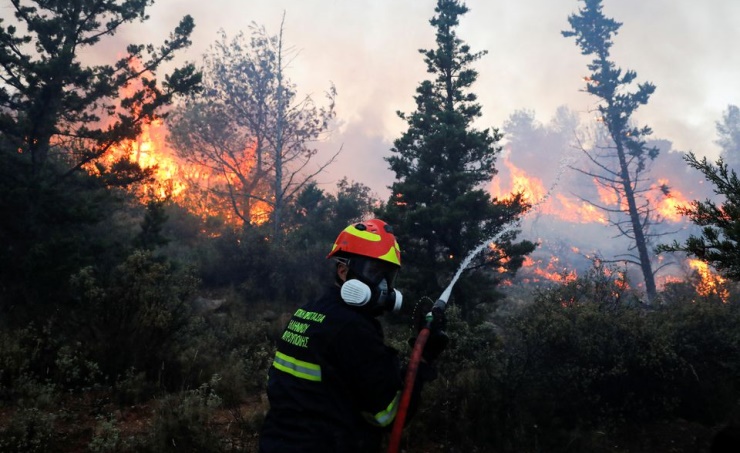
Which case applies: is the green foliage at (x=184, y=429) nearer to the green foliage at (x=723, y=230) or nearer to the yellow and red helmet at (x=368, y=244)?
the yellow and red helmet at (x=368, y=244)

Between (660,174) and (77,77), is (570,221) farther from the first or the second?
(77,77)

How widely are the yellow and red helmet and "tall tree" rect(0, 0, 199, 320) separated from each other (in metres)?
8.77

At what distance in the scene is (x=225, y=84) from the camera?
79.2 ft

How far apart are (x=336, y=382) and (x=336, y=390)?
57 mm

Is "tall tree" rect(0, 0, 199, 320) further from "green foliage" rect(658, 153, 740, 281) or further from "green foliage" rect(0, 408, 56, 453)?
"green foliage" rect(658, 153, 740, 281)

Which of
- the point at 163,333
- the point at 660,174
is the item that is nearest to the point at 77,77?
the point at 163,333

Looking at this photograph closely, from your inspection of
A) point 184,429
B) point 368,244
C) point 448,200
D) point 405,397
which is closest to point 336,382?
point 405,397

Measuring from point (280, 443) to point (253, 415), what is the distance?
4246mm

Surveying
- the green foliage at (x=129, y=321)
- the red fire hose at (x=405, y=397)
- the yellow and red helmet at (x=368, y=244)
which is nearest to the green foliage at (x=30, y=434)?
the green foliage at (x=129, y=321)

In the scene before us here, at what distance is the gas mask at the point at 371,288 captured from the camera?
2.45m

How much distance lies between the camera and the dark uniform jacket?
7.46ft

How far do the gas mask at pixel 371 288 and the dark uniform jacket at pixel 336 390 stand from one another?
0.09 meters

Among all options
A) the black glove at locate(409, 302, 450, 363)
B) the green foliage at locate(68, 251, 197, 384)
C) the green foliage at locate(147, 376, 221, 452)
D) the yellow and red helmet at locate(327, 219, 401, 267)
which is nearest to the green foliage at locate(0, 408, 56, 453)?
the green foliage at locate(147, 376, 221, 452)

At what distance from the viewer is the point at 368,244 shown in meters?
2.74
